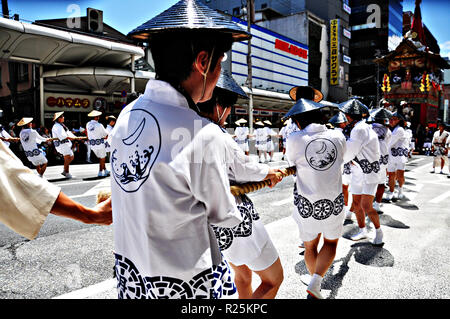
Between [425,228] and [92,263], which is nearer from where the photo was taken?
[92,263]

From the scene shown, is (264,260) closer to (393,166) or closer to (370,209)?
(370,209)

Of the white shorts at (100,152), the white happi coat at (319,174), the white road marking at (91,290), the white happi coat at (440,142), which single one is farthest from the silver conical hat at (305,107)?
the white happi coat at (440,142)

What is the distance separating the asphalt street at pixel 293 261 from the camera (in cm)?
317

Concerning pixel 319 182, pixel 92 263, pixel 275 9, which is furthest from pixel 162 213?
pixel 275 9

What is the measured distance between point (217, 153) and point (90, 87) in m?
18.3

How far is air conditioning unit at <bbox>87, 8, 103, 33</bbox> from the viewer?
658 inches

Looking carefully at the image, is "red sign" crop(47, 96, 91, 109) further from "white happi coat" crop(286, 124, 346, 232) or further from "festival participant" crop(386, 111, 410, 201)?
"white happi coat" crop(286, 124, 346, 232)

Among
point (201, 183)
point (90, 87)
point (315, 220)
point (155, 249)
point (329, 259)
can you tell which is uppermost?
point (90, 87)

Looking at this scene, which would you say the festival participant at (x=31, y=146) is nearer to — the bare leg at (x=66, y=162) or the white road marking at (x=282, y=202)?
the bare leg at (x=66, y=162)

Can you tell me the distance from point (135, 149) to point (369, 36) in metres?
63.1

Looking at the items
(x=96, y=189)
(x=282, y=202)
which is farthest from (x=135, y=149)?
(x=96, y=189)

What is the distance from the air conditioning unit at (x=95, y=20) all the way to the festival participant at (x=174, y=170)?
1800cm

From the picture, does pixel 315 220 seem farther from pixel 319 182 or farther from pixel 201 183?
pixel 201 183
